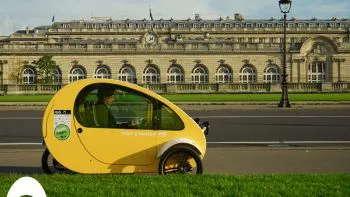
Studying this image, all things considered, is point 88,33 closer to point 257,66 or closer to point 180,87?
point 257,66

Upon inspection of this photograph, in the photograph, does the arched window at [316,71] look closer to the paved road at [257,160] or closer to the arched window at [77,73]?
the arched window at [77,73]

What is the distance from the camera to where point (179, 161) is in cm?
855

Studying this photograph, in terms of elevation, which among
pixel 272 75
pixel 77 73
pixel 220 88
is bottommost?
pixel 220 88

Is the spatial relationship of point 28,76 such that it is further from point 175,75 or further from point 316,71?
point 316,71

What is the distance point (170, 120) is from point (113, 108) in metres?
1.02

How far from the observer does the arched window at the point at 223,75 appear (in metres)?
76.6

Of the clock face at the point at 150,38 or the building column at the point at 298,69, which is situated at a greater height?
the clock face at the point at 150,38

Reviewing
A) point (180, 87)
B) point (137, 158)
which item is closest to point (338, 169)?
point (137, 158)

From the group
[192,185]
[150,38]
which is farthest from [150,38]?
[192,185]

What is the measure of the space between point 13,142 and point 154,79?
62.5m

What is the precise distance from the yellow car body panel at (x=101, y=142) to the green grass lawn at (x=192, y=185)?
→ 0.37 metres

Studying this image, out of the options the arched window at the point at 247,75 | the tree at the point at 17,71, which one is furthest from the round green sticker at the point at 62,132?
the tree at the point at 17,71

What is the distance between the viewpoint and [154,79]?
76.6 meters

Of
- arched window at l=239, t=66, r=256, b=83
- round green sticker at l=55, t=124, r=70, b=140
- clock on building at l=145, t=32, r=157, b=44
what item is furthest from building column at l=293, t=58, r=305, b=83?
round green sticker at l=55, t=124, r=70, b=140
